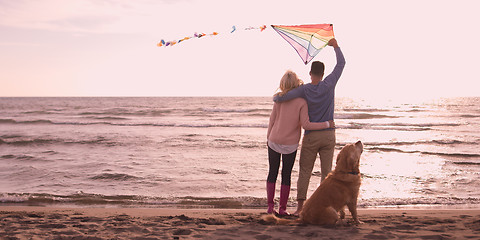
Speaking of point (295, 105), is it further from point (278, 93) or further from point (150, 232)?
point (150, 232)

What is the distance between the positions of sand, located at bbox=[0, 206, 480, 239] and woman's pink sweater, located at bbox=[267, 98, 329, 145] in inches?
39.9

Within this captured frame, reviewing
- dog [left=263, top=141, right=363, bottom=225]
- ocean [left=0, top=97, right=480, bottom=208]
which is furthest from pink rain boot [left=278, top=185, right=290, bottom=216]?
ocean [left=0, top=97, right=480, bottom=208]

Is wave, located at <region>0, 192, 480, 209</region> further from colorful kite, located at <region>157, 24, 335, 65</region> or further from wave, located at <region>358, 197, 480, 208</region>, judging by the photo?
colorful kite, located at <region>157, 24, 335, 65</region>

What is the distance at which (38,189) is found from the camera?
712 centimetres

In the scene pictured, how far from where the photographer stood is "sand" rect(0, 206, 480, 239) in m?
3.95

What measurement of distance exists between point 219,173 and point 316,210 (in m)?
4.50

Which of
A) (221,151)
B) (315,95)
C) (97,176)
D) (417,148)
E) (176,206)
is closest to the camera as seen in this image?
(315,95)

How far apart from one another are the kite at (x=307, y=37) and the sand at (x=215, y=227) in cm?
214

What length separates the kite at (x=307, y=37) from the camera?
4816 millimetres

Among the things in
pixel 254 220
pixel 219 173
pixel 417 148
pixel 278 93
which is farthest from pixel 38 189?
pixel 417 148

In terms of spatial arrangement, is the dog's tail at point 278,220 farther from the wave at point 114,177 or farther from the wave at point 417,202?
the wave at point 114,177

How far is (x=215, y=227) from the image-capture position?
4.36 metres

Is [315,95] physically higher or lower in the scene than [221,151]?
higher

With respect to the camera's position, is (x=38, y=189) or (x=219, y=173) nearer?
(x=38, y=189)
